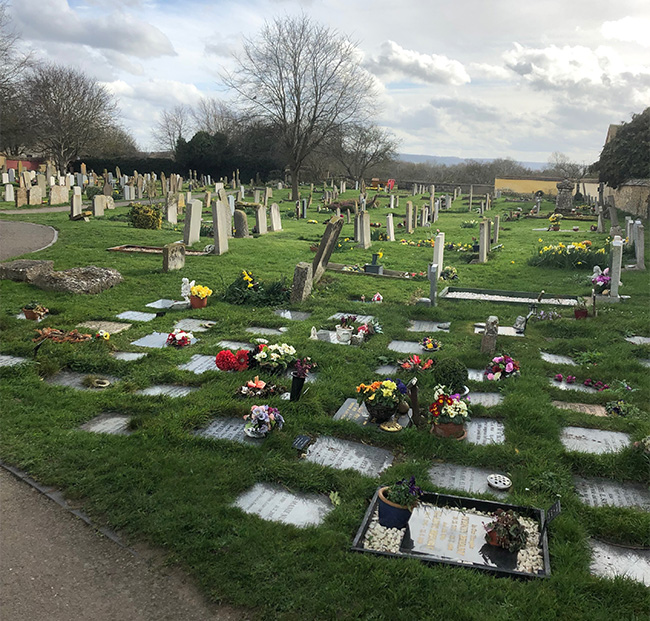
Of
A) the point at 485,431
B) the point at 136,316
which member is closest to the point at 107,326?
the point at 136,316

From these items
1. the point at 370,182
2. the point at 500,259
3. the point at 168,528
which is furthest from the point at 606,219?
the point at 370,182

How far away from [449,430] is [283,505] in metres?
2.19

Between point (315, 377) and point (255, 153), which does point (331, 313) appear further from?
point (255, 153)

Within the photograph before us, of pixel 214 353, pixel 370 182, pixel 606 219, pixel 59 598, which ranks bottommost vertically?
pixel 59 598

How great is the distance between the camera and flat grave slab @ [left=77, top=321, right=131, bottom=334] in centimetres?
1015

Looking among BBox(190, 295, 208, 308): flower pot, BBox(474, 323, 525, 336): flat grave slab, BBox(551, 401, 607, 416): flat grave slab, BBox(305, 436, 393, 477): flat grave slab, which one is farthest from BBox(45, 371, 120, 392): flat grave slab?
BBox(474, 323, 525, 336): flat grave slab

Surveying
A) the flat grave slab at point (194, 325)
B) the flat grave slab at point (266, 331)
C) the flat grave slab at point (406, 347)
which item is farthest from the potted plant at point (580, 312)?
the flat grave slab at point (194, 325)

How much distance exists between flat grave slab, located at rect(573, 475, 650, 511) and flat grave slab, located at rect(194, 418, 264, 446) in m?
3.32

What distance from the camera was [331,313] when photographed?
1161 centimetres

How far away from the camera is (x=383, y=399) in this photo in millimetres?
A: 6512

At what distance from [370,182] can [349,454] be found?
60673mm

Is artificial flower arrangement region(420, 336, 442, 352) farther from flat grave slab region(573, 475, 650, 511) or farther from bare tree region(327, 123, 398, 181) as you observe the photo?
bare tree region(327, 123, 398, 181)

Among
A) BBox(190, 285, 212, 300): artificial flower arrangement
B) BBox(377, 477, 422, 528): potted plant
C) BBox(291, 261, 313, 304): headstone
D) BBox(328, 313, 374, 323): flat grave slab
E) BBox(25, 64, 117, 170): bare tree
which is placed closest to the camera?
BBox(377, 477, 422, 528): potted plant

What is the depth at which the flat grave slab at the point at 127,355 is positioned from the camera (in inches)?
344
